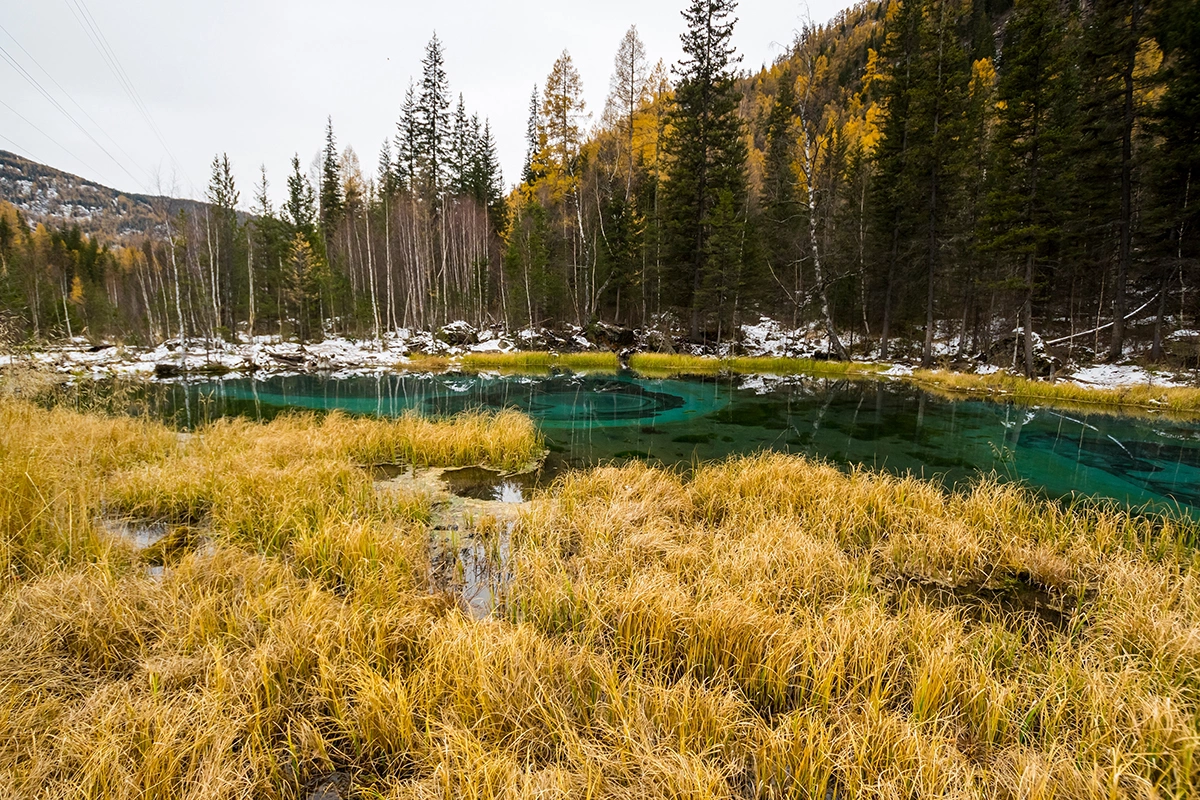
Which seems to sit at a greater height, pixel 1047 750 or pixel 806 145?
pixel 806 145

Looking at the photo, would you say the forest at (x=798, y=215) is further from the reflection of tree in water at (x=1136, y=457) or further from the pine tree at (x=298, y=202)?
the reflection of tree in water at (x=1136, y=457)

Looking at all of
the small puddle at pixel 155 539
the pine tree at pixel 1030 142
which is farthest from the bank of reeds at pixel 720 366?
the small puddle at pixel 155 539

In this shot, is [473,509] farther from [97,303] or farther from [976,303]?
[97,303]

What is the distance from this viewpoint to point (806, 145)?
739 inches

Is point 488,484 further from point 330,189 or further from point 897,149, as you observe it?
point 330,189

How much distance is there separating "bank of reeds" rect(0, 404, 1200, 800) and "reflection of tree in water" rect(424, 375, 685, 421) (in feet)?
28.7

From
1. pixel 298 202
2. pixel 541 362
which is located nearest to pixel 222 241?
pixel 298 202

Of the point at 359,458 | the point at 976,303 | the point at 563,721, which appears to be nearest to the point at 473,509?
the point at 359,458

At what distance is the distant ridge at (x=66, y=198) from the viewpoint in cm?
14712

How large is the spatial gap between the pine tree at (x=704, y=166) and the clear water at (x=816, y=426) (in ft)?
29.9

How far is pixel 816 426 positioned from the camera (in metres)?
11.9

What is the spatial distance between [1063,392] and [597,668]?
2043 centimetres

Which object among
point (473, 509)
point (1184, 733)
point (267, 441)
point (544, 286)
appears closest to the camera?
point (1184, 733)

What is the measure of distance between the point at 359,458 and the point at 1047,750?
793 centimetres
